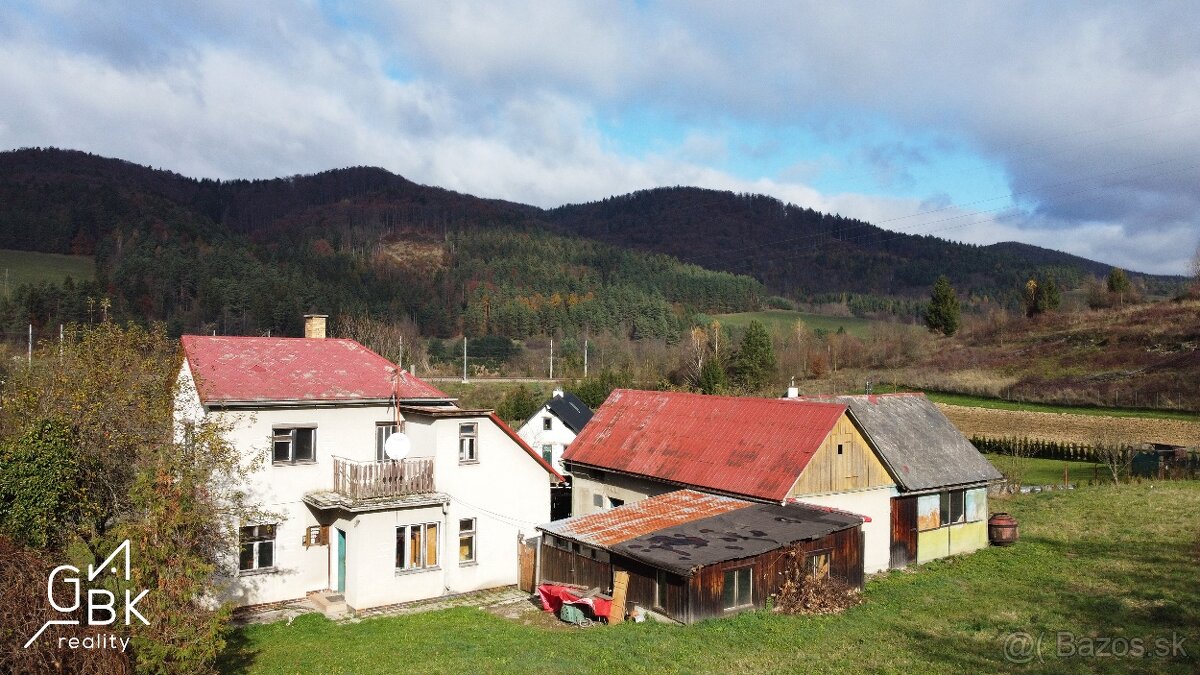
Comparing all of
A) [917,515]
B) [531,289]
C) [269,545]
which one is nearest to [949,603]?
[917,515]

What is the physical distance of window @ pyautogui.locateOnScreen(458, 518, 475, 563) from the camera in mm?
22844

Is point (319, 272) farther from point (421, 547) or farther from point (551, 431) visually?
point (421, 547)

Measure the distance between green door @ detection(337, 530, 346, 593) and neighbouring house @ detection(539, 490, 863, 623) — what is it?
5.33 metres

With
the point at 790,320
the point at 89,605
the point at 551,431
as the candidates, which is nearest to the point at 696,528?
the point at 89,605

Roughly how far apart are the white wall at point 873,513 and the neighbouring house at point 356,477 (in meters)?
9.25

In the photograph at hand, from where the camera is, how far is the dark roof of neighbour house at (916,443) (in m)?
24.3

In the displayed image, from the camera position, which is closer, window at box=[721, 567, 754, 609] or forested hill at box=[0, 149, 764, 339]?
window at box=[721, 567, 754, 609]

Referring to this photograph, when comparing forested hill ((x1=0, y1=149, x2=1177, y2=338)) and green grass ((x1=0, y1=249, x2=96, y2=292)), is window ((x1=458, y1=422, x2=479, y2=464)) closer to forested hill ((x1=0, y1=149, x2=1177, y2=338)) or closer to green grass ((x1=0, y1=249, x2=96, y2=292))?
forested hill ((x1=0, y1=149, x2=1177, y2=338))

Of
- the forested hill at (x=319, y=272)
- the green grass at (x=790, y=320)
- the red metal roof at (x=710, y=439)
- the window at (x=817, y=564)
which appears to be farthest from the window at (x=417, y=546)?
the green grass at (x=790, y=320)

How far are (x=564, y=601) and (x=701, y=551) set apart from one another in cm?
383

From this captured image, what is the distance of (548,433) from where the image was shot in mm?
44500

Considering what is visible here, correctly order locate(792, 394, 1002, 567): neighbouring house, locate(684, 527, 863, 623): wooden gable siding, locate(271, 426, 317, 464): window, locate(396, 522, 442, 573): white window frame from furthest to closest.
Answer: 1. locate(792, 394, 1002, 567): neighbouring house
2. locate(396, 522, 442, 573): white window frame
3. locate(271, 426, 317, 464): window
4. locate(684, 527, 863, 623): wooden gable siding

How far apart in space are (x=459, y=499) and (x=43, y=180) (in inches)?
6756

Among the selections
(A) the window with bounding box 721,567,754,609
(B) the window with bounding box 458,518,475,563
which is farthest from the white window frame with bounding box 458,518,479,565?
(A) the window with bounding box 721,567,754,609
